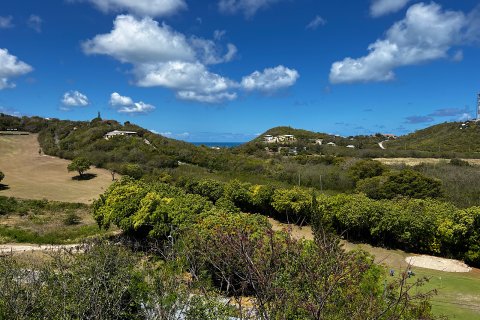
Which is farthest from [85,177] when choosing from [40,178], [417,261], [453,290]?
[453,290]

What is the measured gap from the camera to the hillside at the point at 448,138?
55.2m

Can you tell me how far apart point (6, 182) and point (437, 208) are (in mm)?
35969

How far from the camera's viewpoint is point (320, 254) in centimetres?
606

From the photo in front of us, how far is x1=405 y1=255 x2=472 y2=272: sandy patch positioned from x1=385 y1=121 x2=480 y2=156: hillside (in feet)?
115

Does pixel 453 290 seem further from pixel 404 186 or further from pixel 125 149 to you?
pixel 125 149

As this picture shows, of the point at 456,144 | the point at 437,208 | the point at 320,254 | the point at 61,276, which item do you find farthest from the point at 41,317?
the point at 456,144

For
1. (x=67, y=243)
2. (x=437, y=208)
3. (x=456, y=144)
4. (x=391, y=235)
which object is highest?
(x=456, y=144)

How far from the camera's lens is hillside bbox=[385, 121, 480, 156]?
181 feet

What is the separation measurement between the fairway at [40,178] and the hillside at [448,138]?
141ft

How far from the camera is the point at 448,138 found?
63562mm

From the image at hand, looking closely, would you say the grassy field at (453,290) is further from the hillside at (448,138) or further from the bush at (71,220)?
the hillside at (448,138)

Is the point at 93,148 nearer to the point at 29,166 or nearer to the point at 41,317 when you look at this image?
the point at 29,166

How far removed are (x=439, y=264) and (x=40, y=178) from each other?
36.9 meters

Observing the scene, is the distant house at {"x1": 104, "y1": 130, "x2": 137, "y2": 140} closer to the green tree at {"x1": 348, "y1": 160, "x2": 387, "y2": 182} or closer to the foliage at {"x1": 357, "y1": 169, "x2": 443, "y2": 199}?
the green tree at {"x1": 348, "y1": 160, "x2": 387, "y2": 182}
